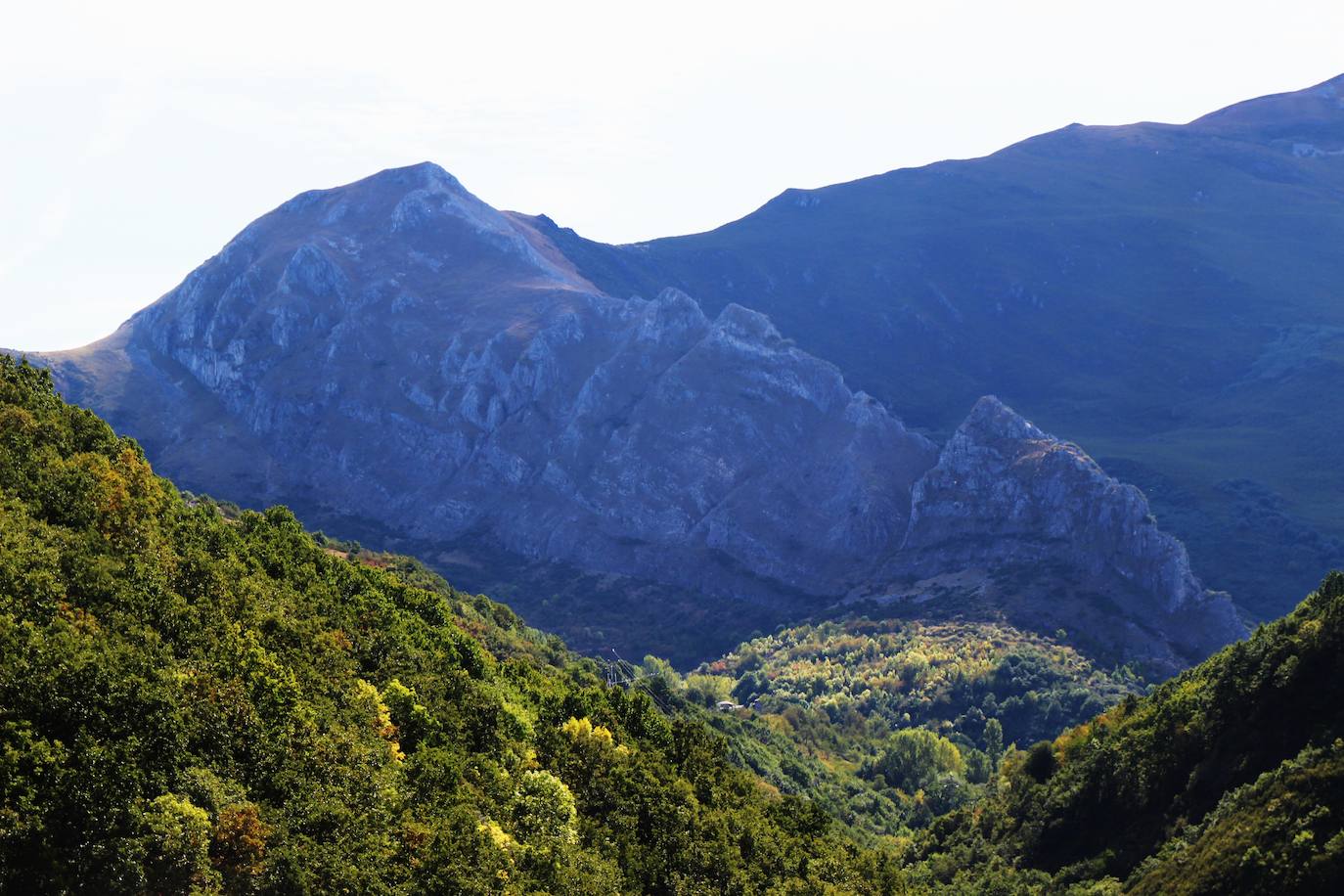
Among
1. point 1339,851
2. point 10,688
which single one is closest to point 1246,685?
point 1339,851

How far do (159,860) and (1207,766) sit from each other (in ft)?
254

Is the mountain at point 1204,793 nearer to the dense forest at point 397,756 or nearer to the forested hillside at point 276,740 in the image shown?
the dense forest at point 397,756

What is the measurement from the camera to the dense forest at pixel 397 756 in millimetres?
45500

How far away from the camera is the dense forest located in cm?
4550

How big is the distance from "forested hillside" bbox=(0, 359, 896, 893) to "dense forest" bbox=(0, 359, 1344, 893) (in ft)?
0.49

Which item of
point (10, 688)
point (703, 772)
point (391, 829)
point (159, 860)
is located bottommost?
point (703, 772)

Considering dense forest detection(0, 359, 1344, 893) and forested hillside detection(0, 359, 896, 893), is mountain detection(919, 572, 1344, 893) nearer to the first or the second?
dense forest detection(0, 359, 1344, 893)

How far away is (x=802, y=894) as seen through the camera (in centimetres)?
7181

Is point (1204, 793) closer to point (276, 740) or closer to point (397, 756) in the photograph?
point (397, 756)

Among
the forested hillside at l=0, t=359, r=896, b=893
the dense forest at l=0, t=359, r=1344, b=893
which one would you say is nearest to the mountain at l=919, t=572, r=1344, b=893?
the dense forest at l=0, t=359, r=1344, b=893

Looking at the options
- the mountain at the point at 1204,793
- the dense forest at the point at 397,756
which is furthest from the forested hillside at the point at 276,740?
the mountain at the point at 1204,793

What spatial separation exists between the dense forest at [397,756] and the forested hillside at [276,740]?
0.49 ft

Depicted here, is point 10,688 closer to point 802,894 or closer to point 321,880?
point 321,880

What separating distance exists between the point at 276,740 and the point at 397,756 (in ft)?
30.1
